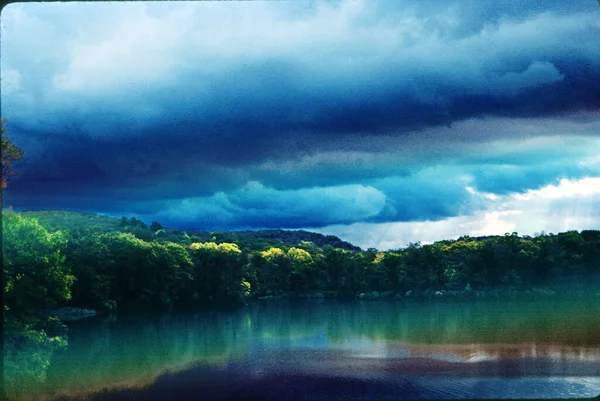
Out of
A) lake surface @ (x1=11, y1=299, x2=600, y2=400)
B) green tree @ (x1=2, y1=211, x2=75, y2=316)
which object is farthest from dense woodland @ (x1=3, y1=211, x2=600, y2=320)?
lake surface @ (x1=11, y1=299, x2=600, y2=400)

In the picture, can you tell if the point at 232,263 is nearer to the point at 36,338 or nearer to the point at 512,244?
the point at 36,338

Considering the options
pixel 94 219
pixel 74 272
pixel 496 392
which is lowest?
pixel 496 392

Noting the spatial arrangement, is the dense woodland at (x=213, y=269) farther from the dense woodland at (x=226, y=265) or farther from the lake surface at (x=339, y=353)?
the lake surface at (x=339, y=353)

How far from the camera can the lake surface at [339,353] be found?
37.4 ft

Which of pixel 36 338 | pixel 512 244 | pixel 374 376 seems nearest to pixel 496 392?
pixel 374 376

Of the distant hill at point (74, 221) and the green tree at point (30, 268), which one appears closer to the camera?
the green tree at point (30, 268)

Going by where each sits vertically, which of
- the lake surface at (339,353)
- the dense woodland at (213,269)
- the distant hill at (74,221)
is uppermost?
the distant hill at (74,221)

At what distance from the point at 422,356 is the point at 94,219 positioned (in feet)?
30.3

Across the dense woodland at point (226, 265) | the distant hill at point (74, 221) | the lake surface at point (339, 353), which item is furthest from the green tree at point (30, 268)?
the lake surface at point (339, 353)

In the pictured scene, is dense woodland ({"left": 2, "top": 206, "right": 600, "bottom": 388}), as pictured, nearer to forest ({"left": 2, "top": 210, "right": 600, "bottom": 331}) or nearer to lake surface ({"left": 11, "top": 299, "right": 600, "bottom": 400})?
forest ({"left": 2, "top": 210, "right": 600, "bottom": 331})

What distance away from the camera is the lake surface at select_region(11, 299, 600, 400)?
37.4 feet

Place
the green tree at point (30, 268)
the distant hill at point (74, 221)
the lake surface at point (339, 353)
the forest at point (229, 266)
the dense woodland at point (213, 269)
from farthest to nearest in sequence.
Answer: the distant hill at point (74, 221) < the forest at point (229, 266) < the dense woodland at point (213, 269) < the green tree at point (30, 268) < the lake surface at point (339, 353)

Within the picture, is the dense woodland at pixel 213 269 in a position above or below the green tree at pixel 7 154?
below

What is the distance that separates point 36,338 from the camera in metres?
13.2
